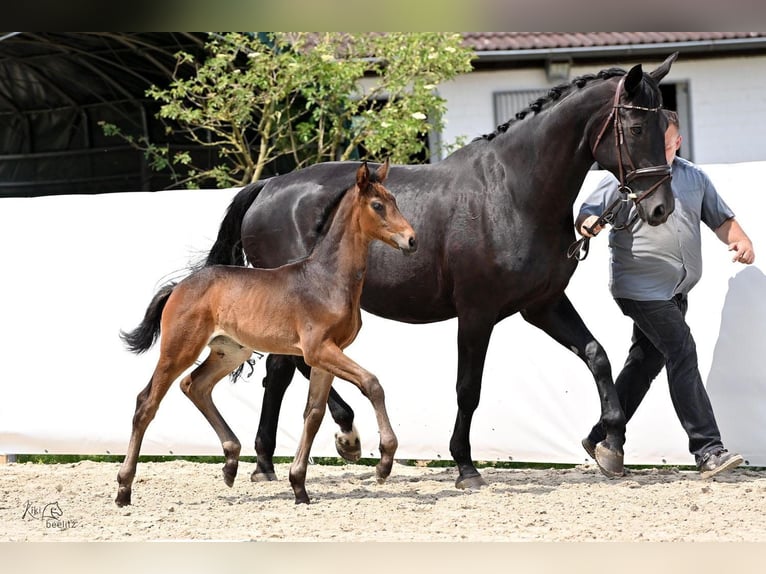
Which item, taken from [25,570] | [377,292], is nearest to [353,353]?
[377,292]

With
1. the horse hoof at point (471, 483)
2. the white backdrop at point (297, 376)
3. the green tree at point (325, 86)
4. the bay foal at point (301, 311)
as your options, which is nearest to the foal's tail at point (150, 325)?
the bay foal at point (301, 311)

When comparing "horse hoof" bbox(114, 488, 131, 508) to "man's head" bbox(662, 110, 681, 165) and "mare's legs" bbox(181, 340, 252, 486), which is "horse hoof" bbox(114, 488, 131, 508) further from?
"man's head" bbox(662, 110, 681, 165)

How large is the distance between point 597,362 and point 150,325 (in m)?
2.47

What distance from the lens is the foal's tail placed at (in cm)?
614

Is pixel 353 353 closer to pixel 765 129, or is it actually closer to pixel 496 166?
pixel 496 166

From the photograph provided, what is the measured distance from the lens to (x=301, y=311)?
5723 millimetres

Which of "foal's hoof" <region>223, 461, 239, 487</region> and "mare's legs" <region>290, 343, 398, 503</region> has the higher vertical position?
"mare's legs" <region>290, 343, 398, 503</region>

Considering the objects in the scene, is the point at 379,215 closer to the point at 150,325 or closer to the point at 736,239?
the point at 150,325

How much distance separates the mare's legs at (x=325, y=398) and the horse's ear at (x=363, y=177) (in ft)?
2.65

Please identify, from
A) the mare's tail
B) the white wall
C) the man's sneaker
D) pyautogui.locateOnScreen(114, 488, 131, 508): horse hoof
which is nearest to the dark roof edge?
the white wall

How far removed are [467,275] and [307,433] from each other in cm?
127

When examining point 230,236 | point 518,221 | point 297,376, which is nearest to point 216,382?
point 230,236

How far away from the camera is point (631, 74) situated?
5746 mm

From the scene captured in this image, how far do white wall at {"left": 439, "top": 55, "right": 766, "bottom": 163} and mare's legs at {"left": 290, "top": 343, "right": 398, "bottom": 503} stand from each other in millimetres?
10671
